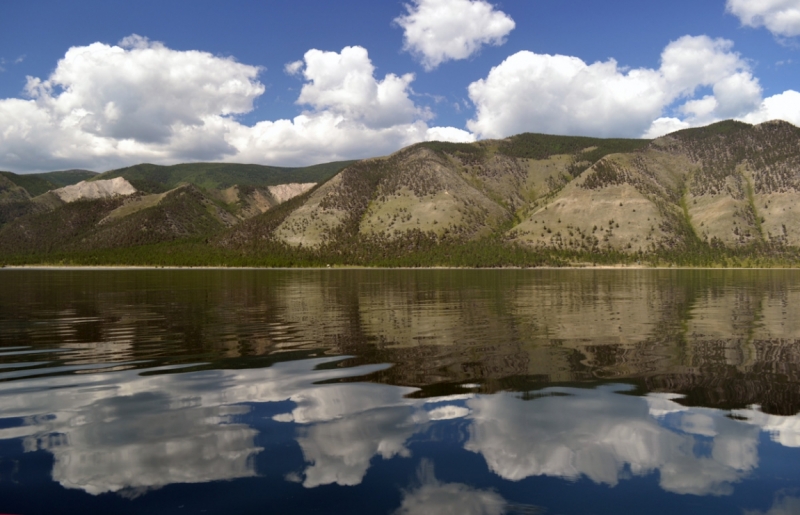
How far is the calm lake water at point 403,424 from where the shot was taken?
10.2 m

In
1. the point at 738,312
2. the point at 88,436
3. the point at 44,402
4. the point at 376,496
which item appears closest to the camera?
the point at 376,496

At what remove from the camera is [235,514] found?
9422 millimetres

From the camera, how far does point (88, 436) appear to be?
13367 mm

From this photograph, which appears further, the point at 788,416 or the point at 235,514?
the point at 788,416

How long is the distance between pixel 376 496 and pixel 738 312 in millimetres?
43964

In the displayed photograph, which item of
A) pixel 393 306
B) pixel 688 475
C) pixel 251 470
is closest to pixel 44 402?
pixel 251 470

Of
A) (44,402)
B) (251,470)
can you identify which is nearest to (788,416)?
(251,470)

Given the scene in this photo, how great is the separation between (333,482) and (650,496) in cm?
616

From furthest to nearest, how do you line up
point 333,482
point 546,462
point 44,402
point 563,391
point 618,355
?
point 618,355, point 563,391, point 44,402, point 546,462, point 333,482

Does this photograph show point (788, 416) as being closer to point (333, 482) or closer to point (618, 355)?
point (618, 355)

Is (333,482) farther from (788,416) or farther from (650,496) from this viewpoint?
(788,416)

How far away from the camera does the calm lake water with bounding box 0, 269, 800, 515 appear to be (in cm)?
1019

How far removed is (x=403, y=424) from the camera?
46.5ft

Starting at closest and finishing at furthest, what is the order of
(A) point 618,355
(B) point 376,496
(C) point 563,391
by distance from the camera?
(B) point 376,496 → (C) point 563,391 → (A) point 618,355
